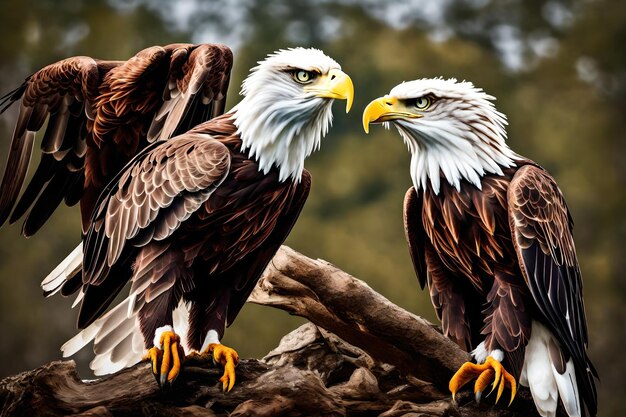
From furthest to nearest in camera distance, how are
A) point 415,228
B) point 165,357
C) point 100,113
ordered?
point 100,113 < point 415,228 < point 165,357

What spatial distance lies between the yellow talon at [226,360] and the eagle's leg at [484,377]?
90 centimetres

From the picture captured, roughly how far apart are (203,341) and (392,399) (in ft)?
2.90

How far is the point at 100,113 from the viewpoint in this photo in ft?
15.4

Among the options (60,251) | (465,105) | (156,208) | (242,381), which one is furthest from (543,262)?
(60,251)

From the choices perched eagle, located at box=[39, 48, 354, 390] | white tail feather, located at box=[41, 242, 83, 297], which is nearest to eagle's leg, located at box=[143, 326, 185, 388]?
perched eagle, located at box=[39, 48, 354, 390]

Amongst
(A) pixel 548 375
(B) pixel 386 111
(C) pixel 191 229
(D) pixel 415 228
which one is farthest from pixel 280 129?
(A) pixel 548 375

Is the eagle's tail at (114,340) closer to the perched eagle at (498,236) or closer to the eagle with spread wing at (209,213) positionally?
the eagle with spread wing at (209,213)

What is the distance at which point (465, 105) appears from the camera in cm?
409

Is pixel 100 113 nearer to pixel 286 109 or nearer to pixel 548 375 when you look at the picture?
pixel 286 109

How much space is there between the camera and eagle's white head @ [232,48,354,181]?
3967 mm

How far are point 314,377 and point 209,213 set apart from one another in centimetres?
80

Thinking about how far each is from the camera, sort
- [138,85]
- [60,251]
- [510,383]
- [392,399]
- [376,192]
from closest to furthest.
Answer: [510,383]
[392,399]
[138,85]
[60,251]
[376,192]

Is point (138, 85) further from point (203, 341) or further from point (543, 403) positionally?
point (543, 403)

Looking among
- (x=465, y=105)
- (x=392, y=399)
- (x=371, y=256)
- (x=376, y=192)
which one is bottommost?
(x=392, y=399)
